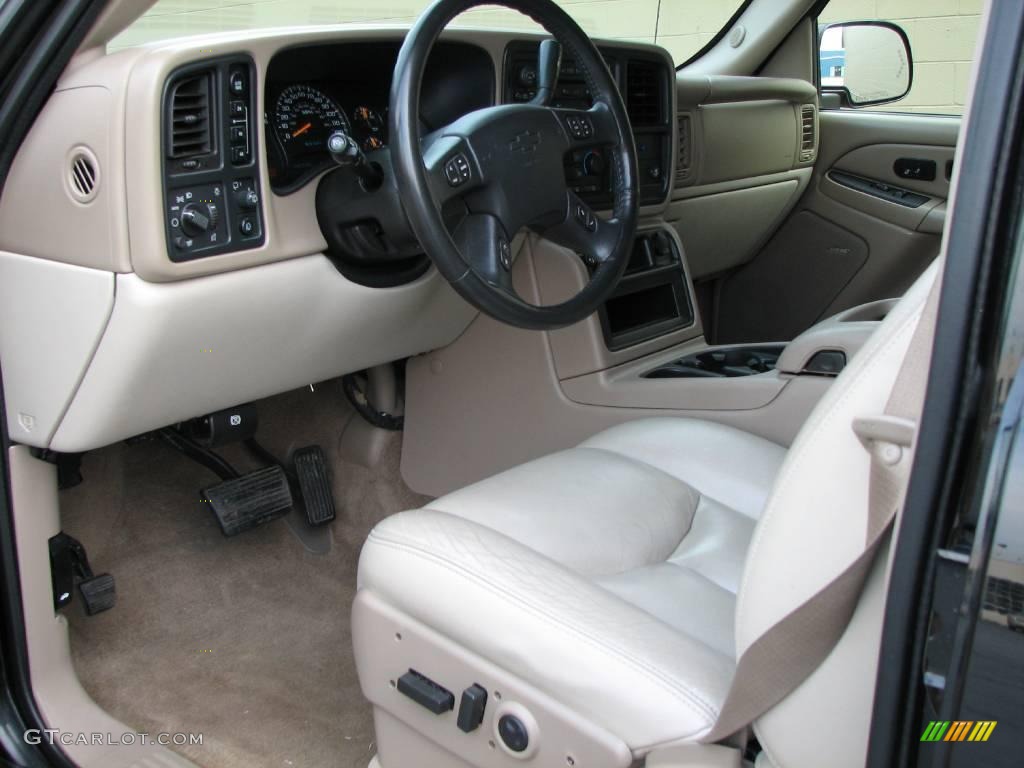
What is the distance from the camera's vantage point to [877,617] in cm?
87

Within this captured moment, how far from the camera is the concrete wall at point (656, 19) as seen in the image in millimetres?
1685

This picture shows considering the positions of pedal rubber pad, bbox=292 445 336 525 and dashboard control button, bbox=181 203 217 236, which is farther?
pedal rubber pad, bbox=292 445 336 525

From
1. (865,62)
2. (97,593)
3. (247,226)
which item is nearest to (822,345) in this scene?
(247,226)

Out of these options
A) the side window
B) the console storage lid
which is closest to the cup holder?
the console storage lid

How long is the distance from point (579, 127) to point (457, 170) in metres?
0.29

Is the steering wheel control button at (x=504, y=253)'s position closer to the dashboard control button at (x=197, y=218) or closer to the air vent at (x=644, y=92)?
the dashboard control button at (x=197, y=218)

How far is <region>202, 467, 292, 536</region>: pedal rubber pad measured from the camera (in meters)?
2.13

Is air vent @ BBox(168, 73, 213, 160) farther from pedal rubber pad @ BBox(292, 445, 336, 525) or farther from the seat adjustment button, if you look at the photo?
pedal rubber pad @ BBox(292, 445, 336, 525)

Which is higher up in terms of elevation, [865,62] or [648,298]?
[865,62]

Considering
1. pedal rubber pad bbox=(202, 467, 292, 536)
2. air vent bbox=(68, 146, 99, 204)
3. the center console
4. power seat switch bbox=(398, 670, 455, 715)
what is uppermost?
air vent bbox=(68, 146, 99, 204)

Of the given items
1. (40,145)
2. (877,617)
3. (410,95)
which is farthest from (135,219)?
(877,617)

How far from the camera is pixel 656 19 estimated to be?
10.1 feet

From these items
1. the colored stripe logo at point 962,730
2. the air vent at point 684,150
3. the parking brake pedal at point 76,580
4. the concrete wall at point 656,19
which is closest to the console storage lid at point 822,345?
the concrete wall at point 656,19

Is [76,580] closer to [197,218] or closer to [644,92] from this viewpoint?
[197,218]
